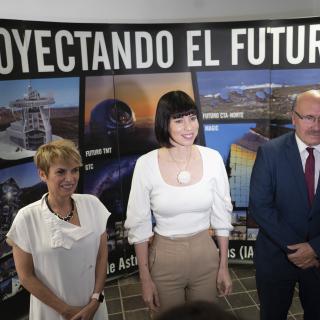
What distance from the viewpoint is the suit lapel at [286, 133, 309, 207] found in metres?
1.92

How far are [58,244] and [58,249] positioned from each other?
3 centimetres

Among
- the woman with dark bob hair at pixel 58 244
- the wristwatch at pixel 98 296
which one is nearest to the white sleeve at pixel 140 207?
the woman with dark bob hair at pixel 58 244

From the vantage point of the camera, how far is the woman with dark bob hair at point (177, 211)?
5.86 ft

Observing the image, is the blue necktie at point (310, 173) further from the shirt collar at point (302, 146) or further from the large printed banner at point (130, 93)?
the large printed banner at point (130, 93)

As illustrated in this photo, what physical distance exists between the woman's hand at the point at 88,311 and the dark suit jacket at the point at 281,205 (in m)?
0.93

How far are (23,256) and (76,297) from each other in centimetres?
32

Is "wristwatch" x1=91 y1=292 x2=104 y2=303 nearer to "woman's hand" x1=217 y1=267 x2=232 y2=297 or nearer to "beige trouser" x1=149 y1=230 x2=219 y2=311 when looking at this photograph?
"beige trouser" x1=149 y1=230 x2=219 y2=311

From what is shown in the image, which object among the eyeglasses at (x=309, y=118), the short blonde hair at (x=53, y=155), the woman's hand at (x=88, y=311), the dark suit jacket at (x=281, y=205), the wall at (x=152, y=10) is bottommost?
the woman's hand at (x=88, y=311)

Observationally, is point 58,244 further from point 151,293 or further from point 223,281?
point 223,281

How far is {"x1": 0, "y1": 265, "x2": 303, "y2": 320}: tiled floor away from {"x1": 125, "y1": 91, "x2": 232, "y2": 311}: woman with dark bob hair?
45.9 inches

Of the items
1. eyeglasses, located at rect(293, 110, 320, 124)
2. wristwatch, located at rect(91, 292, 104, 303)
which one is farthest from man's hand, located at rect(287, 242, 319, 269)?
wristwatch, located at rect(91, 292, 104, 303)

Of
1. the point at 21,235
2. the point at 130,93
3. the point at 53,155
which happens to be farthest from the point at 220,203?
the point at 130,93

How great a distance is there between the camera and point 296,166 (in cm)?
194

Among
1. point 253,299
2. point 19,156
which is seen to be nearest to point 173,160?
point 19,156
